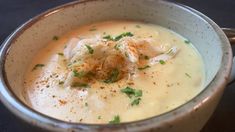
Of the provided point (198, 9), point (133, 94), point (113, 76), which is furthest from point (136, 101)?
point (198, 9)

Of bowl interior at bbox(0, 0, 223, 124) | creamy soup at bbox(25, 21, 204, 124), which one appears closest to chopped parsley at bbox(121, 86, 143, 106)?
creamy soup at bbox(25, 21, 204, 124)

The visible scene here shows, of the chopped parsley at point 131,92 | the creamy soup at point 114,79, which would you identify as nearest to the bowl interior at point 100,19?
the creamy soup at point 114,79

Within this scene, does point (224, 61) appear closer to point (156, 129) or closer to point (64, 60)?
point (156, 129)

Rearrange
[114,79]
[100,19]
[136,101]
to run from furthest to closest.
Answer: [100,19]
[114,79]
[136,101]

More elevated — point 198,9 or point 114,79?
point 198,9

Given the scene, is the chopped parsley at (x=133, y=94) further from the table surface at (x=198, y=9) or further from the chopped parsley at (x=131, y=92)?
the table surface at (x=198, y=9)

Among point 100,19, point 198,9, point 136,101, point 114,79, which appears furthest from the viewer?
point 198,9

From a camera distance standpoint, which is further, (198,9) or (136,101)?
(198,9)

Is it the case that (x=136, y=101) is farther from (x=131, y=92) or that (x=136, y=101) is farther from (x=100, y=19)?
(x=100, y=19)
